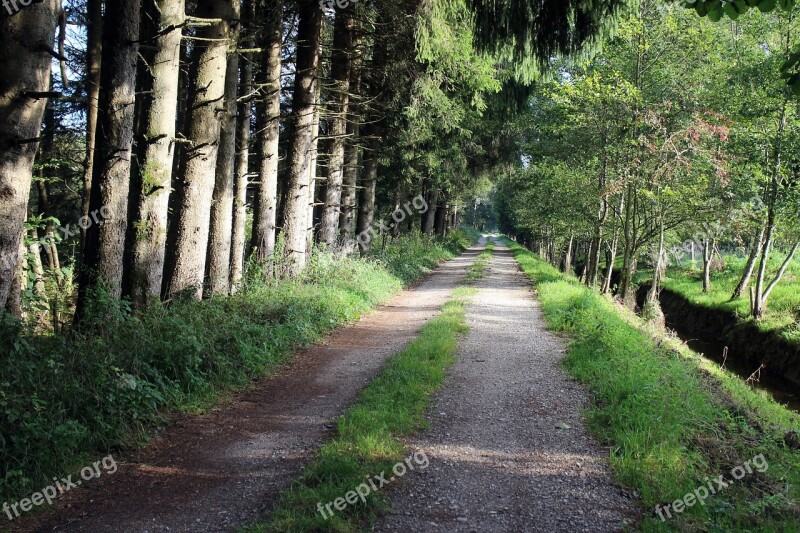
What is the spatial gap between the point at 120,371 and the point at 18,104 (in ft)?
8.08

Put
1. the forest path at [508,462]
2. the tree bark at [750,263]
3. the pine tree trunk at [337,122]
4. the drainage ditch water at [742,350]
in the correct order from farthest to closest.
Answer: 1. the tree bark at [750,263]
2. the pine tree trunk at [337,122]
3. the drainage ditch water at [742,350]
4. the forest path at [508,462]

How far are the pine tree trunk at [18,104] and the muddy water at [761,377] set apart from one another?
443 inches

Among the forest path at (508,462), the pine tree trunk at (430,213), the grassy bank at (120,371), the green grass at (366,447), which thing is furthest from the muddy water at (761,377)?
the pine tree trunk at (430,213)

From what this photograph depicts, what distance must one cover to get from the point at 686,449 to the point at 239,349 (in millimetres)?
5165

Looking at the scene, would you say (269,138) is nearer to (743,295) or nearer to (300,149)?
(300,149)

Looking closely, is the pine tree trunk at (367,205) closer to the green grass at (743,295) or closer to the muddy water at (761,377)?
the muddy water at (761,377)

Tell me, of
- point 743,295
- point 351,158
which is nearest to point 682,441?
point 351,158

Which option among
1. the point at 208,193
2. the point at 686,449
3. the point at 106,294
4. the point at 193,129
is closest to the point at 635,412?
the point at 686,449

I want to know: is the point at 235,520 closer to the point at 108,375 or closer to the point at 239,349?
the point at 108,375

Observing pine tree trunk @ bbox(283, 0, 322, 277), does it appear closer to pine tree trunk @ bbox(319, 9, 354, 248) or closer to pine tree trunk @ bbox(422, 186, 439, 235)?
pine tree trunk @ bbox(319, 9, 354, 248)

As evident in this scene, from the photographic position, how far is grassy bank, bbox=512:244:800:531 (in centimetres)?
398

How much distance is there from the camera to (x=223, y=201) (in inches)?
378

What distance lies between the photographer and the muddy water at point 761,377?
486 inches

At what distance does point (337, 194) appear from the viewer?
50.0 ft
